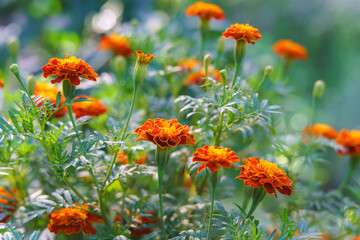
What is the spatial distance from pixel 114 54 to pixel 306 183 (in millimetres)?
573

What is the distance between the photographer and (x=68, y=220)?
525 mm

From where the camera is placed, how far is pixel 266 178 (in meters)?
0.46

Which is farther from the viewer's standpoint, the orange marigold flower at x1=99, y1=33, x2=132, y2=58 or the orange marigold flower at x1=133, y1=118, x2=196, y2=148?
the orange marigold flower at x1=99, y1=33, x2=132, y2=58

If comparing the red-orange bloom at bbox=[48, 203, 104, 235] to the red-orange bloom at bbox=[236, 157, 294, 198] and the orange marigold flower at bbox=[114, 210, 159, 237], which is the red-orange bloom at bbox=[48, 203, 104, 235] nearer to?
the orange marigold flower at bbox=[114, 210, 159, 237]

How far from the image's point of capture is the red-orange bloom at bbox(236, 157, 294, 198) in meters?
0.45

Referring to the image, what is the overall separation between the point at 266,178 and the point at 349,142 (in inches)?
13.8

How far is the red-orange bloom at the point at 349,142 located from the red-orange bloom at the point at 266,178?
0.30 meters

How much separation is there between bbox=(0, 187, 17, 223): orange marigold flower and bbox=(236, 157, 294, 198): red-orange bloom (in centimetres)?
39

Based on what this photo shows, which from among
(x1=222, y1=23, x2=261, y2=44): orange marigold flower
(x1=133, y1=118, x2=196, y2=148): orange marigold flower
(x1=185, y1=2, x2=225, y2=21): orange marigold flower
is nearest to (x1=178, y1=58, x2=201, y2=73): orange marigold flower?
(x1=185, y1=2, x2=225, y2=21): orange marigold flower

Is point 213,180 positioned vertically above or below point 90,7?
below

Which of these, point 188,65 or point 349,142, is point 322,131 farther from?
point 188,65

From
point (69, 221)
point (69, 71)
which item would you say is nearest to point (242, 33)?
point (69, 71)

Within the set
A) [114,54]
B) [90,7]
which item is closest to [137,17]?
[90,7]

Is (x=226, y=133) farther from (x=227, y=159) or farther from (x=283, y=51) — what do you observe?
(x=283, y=51)
